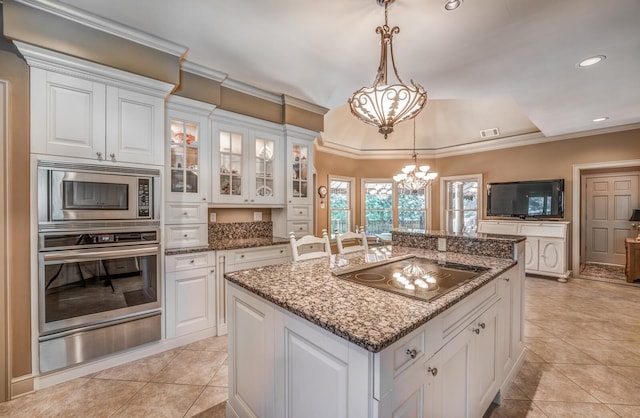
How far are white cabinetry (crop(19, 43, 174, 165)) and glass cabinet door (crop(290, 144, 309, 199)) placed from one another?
164cm

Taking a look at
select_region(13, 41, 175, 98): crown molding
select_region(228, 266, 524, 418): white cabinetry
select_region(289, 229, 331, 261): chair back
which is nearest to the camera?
select_region(228, 266, 524, 418): white cabinetry

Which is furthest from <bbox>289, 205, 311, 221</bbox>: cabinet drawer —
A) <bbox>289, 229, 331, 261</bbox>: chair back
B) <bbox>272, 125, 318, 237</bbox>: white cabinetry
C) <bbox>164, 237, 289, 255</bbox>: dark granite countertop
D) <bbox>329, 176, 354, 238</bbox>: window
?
<bbox>329, 176, 354, 238</bbox>: window

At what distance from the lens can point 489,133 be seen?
5594 mm

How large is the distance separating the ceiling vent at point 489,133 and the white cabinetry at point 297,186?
3.89 m

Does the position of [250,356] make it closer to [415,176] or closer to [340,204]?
[415,176]

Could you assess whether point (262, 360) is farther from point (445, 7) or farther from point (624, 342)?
point (624, 342)

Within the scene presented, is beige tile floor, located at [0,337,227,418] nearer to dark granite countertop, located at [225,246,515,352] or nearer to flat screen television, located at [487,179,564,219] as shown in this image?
dark granite countertop, located at [225,246,515,352]

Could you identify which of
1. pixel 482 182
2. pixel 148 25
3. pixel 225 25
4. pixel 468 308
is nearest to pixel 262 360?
pixel 468 308

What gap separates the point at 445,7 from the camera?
6.26 ft

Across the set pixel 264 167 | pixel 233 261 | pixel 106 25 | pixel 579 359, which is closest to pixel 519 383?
pixel 579 359

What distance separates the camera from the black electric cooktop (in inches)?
53.3

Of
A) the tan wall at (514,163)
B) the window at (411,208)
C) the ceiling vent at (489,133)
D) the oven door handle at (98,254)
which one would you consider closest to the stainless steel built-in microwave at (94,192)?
the oven door handle at (98,254)

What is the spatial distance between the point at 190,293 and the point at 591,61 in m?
4.39

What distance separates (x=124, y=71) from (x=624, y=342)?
5.22 m
